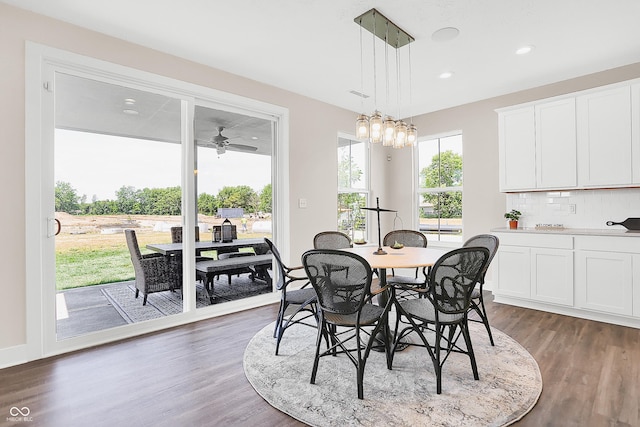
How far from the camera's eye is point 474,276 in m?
2.18

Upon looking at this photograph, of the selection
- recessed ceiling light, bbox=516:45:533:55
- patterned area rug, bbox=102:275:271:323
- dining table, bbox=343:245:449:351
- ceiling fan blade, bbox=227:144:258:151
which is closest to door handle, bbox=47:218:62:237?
patterned area rug, bbox=102:275:271:323

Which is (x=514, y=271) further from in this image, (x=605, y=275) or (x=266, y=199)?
(x=266, y=199)

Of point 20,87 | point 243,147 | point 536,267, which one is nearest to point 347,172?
point 243,147

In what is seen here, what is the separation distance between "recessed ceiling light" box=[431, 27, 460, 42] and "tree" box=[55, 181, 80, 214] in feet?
11.9

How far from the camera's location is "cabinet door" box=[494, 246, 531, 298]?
3967mm

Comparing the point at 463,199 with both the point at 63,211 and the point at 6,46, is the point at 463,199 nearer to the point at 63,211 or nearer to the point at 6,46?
the point at 63,211

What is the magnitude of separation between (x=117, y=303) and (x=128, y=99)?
92.7 inches

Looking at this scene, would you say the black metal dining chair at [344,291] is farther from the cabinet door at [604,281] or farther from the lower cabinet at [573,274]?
the cabinet door at [604,281]

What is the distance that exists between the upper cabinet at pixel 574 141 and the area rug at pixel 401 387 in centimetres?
227

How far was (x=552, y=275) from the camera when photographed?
378cm

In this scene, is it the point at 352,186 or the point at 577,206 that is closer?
the point at 577,206

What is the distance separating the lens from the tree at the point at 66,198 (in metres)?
2.90

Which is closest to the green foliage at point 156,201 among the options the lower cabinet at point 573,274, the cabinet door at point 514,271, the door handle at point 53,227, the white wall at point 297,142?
the door handle at point 53,227

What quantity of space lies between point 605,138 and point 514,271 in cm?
178
